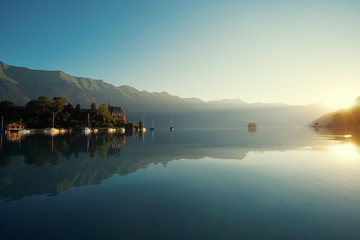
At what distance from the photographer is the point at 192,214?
835cm

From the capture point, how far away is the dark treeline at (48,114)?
10812 cm

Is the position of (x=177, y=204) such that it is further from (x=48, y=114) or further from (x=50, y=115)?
(x=48, y=114)

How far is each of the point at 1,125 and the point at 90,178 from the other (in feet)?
446

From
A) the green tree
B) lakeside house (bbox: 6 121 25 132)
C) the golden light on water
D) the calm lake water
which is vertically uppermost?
the green tree

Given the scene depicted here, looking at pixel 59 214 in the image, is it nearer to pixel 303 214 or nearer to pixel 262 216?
pixel 262 216

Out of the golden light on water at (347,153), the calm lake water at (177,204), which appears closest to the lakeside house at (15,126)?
the calm lake water at (177,204)

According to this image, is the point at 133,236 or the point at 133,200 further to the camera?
the point at 133,200

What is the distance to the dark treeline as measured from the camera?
108 metres

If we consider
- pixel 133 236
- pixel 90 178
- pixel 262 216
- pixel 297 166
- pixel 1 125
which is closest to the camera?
pixel 133 236

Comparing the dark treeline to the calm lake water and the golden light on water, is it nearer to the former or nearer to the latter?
the calm lake water

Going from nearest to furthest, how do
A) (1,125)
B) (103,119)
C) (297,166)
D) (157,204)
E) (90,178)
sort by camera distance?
(157,204)
(90,178)
(297,166)
(1,125)
(103,119)

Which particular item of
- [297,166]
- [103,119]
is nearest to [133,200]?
[297,166]

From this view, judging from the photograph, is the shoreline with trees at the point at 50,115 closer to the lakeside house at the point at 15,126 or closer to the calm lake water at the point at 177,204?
the lakeside house at the point at 15,126

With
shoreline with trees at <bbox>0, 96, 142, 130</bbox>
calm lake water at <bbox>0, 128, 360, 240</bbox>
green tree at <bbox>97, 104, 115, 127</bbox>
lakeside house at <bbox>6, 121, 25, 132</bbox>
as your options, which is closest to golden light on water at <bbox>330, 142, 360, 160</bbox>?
calm lake water at <bbox>0, 128, 360, 240</bbox>
